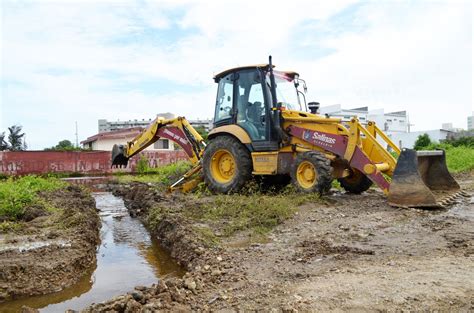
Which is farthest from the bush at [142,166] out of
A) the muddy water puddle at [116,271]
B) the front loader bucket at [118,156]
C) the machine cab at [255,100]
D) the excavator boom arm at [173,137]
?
the muddy water puddle at [116,271]

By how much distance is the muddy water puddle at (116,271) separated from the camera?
434cm

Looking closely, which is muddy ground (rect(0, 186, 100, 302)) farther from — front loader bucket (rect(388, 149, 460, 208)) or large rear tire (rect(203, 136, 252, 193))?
front loader bucket (rect(388, 149, 460, 208))

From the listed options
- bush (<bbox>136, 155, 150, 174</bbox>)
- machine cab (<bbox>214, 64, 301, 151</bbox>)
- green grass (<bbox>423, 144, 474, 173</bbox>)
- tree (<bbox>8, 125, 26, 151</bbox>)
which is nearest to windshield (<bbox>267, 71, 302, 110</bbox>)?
machine cab (<bbox>214, 64, 301, 151</bbox>)

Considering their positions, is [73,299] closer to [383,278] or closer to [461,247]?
[383,278]

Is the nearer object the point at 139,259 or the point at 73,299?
the point at 73,299

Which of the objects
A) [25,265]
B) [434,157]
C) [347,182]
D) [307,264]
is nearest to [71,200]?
[25,265]

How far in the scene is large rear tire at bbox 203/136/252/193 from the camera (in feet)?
30.2

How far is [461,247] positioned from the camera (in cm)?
454

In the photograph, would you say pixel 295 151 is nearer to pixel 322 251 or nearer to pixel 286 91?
pixel 286 91

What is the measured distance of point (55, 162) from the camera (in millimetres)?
22703

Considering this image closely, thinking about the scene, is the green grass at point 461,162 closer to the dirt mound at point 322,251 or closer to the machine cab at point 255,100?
the machine cab at point 255,100

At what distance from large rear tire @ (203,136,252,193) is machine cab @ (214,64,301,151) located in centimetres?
38

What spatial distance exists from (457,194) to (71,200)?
8.23 meters

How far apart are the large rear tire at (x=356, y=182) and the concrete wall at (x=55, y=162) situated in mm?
17070
